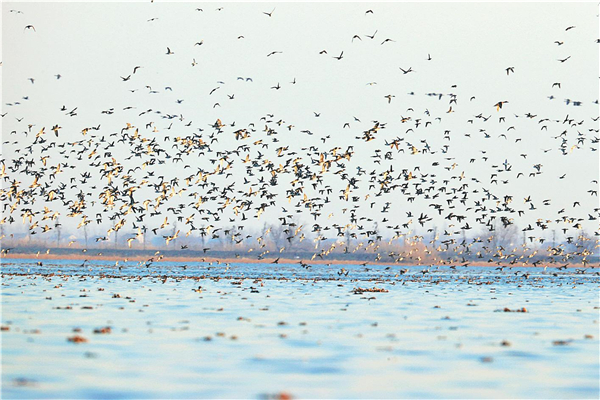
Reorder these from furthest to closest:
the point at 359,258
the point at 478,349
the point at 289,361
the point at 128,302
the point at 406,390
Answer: the point at 359,258, the point at 128,302, the point at 478,349, the point at 289,361, the point at 406,390

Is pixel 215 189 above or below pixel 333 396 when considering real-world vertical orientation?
above

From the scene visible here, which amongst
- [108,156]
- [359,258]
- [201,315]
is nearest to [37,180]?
[108,156]

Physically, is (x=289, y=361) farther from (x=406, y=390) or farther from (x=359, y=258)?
(x=359, y=258)

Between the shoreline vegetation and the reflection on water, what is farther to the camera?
the shoreline vegetation

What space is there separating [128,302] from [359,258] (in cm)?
13702

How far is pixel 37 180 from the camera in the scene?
208 ft

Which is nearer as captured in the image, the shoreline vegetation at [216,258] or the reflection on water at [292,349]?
the reflection on water at [292,349]

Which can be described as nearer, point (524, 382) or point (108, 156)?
point (524, 382)

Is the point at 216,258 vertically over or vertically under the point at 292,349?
over

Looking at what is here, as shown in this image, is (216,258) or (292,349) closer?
(292,349)

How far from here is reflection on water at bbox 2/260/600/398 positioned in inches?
839

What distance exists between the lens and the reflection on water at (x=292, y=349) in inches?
839

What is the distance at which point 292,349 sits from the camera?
27172 millimetres

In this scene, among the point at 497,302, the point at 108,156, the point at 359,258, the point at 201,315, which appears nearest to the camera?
the point at 201,315
